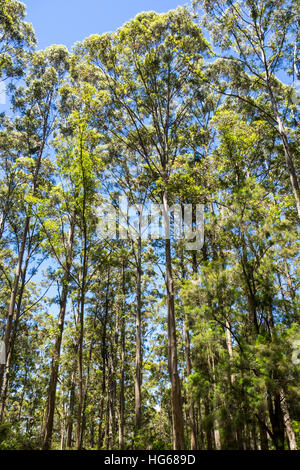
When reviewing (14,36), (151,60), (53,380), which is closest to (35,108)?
(14,36)

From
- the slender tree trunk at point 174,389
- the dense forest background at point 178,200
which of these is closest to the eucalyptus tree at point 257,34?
the dense forest background at point 178,200

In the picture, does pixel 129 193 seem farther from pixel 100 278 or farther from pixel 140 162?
pixel 100 278

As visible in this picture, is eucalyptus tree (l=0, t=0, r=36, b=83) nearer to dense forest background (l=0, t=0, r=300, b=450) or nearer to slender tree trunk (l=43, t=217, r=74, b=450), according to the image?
dense forest background (l=0, t=0, r=300, b=450)

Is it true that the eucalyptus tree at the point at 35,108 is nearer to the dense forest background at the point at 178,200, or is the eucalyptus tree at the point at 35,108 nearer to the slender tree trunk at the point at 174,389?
the dense forest background at the point at 178,200

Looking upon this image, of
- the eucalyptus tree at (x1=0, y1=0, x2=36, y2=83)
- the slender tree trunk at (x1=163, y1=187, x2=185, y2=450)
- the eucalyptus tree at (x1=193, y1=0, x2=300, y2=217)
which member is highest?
the eucalyptus tree at (x1=0, y1=0, x2=36, y2=83)

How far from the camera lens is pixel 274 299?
648 cm

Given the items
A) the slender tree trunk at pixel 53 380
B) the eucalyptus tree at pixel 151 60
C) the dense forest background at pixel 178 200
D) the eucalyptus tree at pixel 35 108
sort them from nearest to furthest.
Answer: the dense forest background at pixel 178 200
the slender tree trunk at pixel 53 380
the eucalyptus tree at pixel 151 60
the eucalyptus tree at pixel 35 108

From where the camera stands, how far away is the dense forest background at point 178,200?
6.01m

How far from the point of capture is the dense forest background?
6012 millimetres

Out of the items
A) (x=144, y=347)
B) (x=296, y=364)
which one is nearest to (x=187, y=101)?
(x=296, y=364)

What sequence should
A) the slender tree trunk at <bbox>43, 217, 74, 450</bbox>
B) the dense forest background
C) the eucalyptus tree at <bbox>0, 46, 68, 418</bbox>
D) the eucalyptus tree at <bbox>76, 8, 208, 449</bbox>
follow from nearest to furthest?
the dense forest background
the slender tree trunk at <bbox>43, 217, 74, 450</bbox>
the eucalyptus tree at <bbox>76, 8, 208, 449</bbox>
the eucalyptus tree at <bbox>0, 46, 68, 418</bbox>

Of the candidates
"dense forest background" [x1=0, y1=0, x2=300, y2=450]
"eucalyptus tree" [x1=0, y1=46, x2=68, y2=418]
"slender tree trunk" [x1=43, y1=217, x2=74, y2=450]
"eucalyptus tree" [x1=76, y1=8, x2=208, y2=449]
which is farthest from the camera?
"eucalyptus tree" [x1=0, y1=46, x2=68, y2=418]

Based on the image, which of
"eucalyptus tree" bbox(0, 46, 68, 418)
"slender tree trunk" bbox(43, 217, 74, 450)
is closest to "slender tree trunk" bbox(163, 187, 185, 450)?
"slender tree trunk" bbox(43, 217, 74, 450)

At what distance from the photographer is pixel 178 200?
1148 cm
